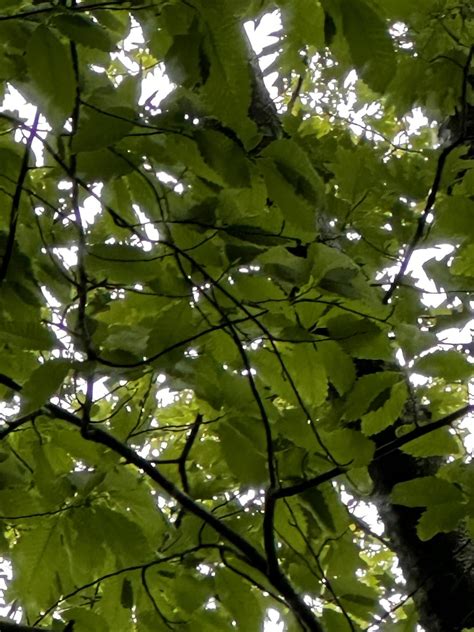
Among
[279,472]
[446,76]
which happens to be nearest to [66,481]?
[279,472]

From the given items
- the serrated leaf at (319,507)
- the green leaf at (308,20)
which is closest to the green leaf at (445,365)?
the serrated leaf at (319,507)

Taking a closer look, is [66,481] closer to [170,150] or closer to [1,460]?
[1,460]

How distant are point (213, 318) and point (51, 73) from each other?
0.41 metres

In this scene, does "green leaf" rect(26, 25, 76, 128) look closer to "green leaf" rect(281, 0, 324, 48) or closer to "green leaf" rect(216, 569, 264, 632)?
"green leaf" rect(281, 0, 324, 48)

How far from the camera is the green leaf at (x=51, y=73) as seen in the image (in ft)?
2.59

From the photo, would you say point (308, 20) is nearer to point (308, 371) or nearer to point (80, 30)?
point (80, 30)

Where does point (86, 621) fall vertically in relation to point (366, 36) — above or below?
below

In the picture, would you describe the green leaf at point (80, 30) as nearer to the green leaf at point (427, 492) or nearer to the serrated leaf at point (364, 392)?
the serrated leaf at point (364, 392)

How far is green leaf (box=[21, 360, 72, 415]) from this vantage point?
94 centimetres

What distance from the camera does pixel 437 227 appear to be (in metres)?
1.24

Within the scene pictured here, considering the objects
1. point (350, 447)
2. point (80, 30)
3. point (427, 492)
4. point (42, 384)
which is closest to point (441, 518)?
point (427, 492)

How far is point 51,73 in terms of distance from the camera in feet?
2.62

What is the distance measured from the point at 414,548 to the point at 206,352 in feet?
2.41

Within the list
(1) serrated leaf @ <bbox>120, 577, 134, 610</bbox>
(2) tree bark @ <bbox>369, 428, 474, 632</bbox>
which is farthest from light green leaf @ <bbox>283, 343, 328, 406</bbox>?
(2) tree bark @ <bbox>369, 428, 474, 632</bbox>
